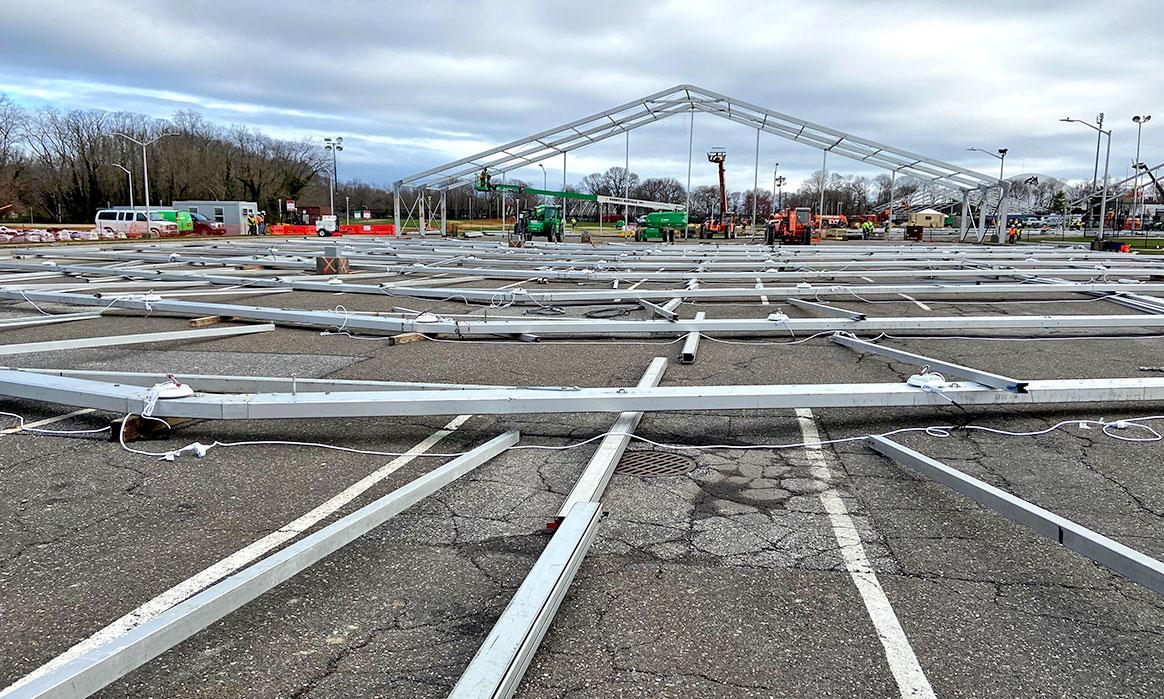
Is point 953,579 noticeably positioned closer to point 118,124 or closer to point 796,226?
point 796,226

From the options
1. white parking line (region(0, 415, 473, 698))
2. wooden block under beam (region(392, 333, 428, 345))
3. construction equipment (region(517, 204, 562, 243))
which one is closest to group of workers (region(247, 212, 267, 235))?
construction equipment (region(517, 204, 562, 243))

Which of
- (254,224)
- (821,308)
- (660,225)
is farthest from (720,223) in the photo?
(821,308)

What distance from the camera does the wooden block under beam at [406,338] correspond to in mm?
10023

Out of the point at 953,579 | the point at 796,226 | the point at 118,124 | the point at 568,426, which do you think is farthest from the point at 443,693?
the point at 118,124

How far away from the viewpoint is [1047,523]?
3.95m

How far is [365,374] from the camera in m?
8.23

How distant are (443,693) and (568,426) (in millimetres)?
3574

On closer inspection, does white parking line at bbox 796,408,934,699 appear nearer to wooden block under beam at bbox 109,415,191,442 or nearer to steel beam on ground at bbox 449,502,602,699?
steel beam on ground at bbox 449,502,602,699

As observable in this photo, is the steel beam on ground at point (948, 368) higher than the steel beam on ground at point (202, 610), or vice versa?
the steel beam on ground at point (948, 368)

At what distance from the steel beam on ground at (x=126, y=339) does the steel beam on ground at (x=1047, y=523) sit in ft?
28.4

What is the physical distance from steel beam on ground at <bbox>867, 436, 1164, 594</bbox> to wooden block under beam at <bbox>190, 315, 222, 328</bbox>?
9806 millimetres

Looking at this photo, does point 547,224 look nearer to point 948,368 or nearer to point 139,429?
point 948,368

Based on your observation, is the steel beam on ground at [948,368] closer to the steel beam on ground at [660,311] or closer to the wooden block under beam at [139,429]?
the steel beam on ground at [660,311]

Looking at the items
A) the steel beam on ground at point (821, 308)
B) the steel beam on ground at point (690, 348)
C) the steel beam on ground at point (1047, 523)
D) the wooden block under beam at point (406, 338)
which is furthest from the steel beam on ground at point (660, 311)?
the steel beam on ground at point (1047, 523)
